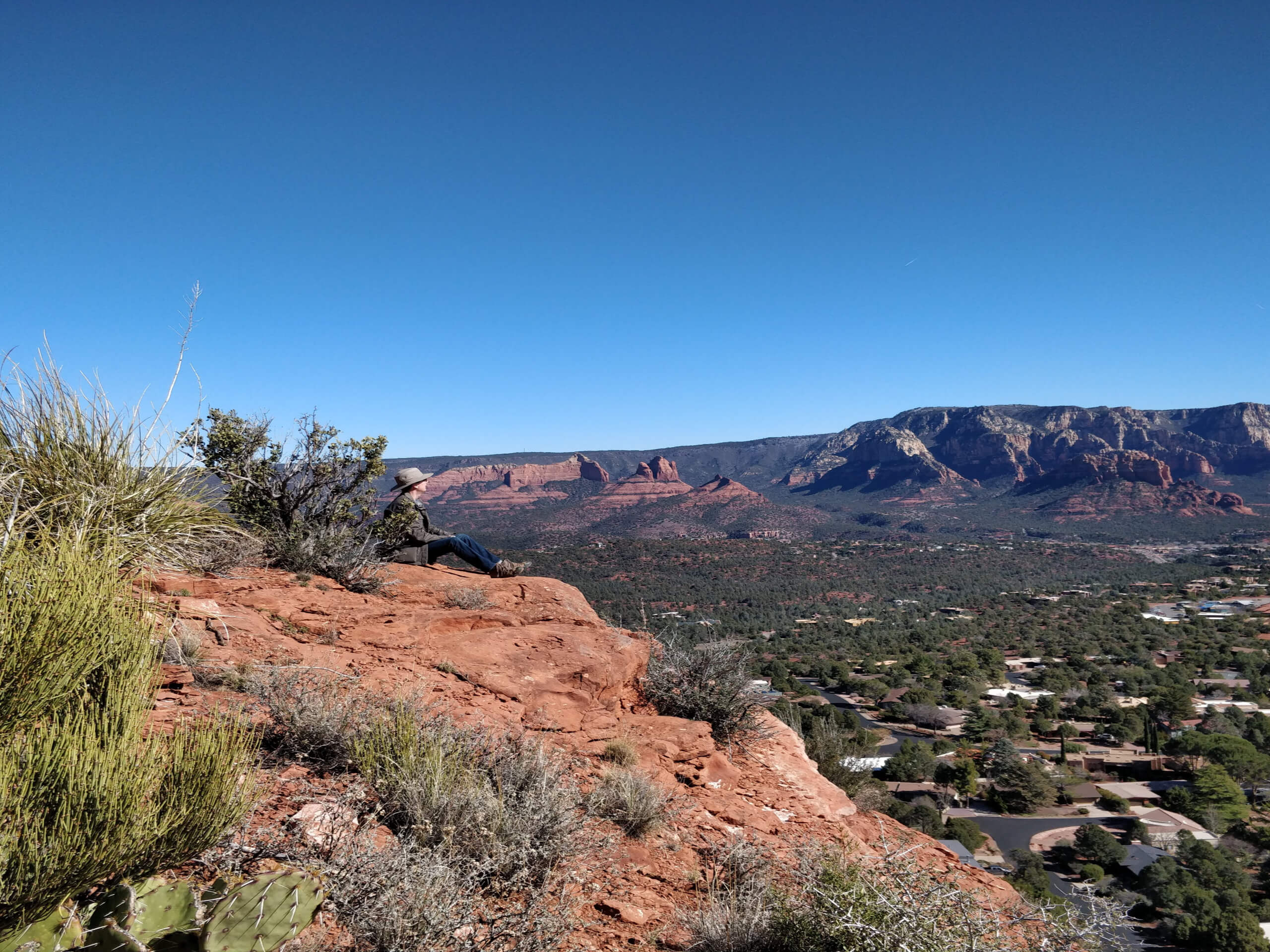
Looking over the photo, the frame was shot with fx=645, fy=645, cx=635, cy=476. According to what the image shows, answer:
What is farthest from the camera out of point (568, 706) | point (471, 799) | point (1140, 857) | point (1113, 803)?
point (1113, 803)

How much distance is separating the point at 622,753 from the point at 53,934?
3317 mm

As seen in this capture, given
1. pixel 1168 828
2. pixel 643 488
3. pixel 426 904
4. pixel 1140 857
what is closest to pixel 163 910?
pixel 426 904

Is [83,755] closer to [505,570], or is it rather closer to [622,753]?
[622,753]

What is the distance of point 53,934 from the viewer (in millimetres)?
1774

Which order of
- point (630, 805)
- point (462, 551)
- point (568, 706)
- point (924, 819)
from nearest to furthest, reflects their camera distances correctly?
1. point (630, 805)
2. point (568, 706)
3. point (462, 551)
4. point (924, 819)

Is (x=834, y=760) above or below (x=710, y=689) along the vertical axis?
below

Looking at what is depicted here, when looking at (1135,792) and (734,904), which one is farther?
(1135,792)

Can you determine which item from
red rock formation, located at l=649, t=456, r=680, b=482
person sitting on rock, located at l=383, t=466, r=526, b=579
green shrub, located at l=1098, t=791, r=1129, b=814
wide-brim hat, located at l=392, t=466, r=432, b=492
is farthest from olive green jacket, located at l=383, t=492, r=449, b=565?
red rock formation, located at l=649, t=456, r=680, b=482

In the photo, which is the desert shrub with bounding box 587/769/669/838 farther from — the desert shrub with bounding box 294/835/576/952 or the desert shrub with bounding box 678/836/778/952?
the desert shrub with bounding box 294/835/576/952

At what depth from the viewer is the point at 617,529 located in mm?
89875

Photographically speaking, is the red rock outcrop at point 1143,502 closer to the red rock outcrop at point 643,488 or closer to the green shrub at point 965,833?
the red rock outcrop at point 643,488

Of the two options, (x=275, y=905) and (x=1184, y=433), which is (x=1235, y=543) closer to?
(x=1184, y=433)

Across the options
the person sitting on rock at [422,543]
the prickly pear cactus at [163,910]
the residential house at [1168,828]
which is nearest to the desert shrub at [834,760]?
the person sitting on rock at [422,543]

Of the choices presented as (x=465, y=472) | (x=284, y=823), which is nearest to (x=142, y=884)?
(x=284, y=823)
